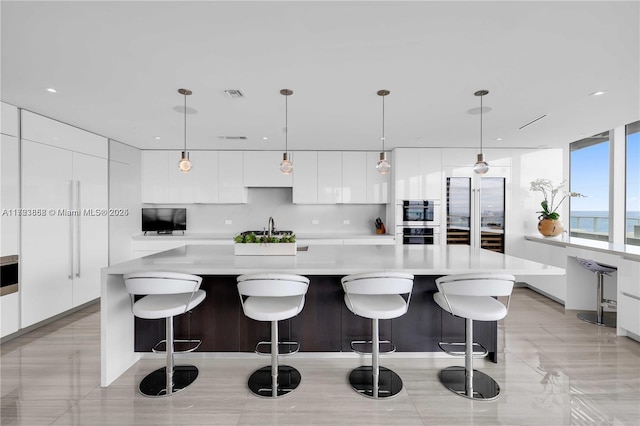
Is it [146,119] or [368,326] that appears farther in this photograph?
[146,119]

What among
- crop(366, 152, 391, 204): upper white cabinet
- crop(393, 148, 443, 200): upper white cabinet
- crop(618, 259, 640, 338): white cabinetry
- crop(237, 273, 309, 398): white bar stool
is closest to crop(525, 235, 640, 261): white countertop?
crop(618, 259, 640, 338): white cabinetry

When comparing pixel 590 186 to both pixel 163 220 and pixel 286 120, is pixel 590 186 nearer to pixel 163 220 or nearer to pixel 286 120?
pixel 286 120

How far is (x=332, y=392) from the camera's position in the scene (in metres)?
2.17

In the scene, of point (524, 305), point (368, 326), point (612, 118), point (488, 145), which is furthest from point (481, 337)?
point (488, 145)

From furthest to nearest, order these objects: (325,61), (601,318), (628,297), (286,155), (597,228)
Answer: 1. (597,228)
2. (601,318)
3. (628,297)
4. (286,155)
5. (325,61)

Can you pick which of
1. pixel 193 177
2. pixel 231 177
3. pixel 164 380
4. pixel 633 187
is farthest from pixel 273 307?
pixel 633 187

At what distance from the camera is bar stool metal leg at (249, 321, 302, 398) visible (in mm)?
2143

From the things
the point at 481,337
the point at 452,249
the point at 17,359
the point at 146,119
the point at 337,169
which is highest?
the point at 146,119

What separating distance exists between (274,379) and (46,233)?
321 centimetres

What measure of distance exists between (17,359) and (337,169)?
4555mm

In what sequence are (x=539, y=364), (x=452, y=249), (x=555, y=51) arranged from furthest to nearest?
1. (x=452, y=249)
2. (x=539, y=364)
3. (x=555, y=51)

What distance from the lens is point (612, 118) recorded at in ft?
11.0

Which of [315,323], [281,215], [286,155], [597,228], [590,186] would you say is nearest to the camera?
[315,323]

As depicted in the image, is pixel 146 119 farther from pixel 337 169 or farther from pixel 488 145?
pixel 488 145
